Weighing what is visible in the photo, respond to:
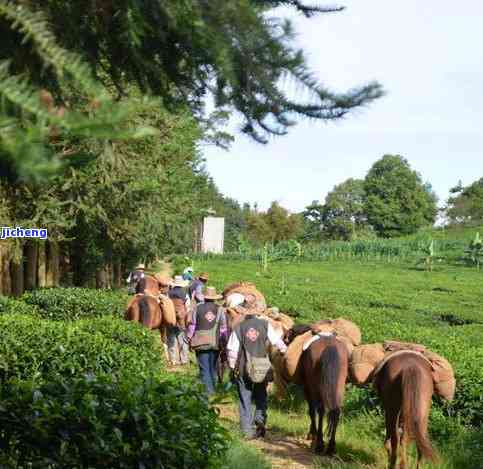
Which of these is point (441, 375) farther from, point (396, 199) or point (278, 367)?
point (396, 199)

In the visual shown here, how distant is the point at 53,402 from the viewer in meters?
5.40

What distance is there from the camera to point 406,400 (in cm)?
798

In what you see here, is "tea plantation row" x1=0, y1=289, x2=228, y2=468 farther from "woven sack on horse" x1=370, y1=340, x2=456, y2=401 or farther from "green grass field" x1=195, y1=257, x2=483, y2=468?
"green grass field" x1=195, y1=257, x2=483, y2=468

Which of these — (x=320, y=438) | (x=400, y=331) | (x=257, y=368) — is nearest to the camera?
(x=320, y=438)

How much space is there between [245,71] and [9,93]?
1537 millimetres

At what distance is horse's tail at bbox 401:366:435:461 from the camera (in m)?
7.86

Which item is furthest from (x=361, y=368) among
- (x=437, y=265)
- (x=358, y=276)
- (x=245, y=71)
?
(x=437, y=265)

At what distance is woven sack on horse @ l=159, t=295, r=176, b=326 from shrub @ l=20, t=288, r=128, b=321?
3.34 meters

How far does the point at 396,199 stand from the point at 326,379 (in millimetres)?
96669

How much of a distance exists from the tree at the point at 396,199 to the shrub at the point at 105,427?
9676 cm

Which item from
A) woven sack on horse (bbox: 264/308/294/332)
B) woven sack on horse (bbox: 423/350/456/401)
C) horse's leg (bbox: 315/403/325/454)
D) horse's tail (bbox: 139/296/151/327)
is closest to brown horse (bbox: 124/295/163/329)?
horse's tail (bbox: 139/296/151/327)

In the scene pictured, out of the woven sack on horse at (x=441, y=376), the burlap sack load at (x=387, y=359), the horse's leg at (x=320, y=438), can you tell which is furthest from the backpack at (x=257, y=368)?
the woven sack on horse at (x=441, y=376)

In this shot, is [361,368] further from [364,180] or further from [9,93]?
[364,180]

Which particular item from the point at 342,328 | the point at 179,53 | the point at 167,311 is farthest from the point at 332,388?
the point at 167,311
